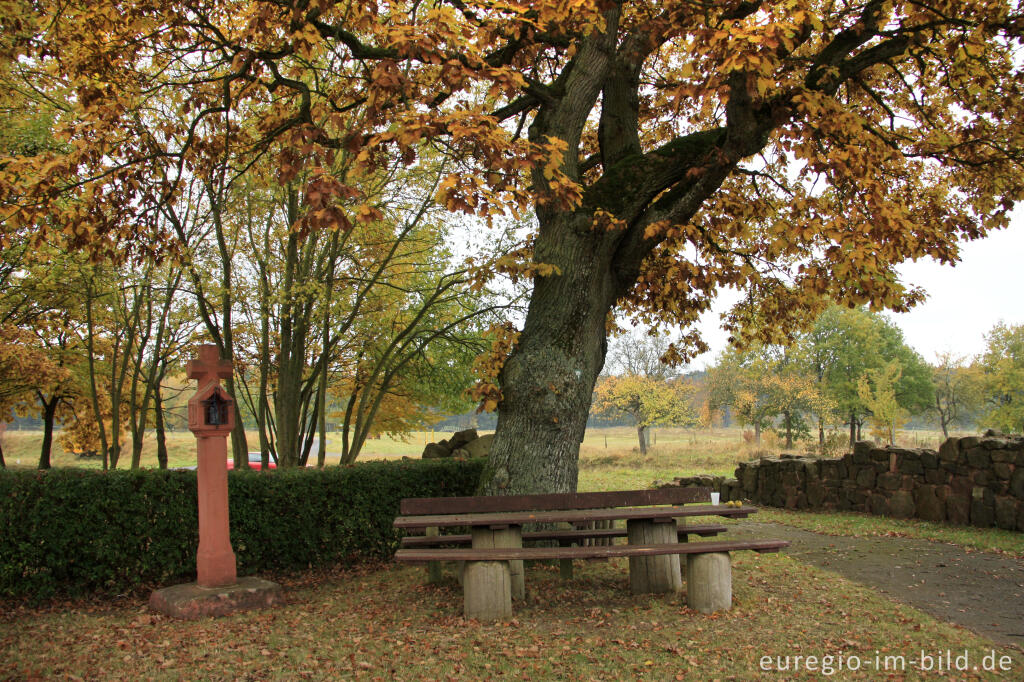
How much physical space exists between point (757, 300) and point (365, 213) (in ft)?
27.0

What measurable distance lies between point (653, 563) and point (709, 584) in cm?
67

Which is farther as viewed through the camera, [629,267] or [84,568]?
[629,267]

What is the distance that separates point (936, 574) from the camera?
24.4 ft

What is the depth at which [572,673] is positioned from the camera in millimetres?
4125

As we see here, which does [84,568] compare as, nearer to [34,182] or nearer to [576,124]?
[34,182]

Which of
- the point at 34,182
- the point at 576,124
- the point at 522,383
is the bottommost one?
the point at 522,383

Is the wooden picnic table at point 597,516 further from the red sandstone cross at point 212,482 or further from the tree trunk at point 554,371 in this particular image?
the red sandstone cross at point 212,482

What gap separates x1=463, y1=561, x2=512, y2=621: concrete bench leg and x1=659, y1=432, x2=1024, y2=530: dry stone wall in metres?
8.83

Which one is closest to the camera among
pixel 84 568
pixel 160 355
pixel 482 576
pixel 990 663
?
pixel 990 663

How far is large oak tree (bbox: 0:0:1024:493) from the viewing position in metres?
5.41

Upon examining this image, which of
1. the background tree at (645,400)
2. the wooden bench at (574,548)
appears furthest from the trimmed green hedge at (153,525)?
the background tree at (645,400)

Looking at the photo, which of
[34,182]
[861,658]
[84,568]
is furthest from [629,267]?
[84,568]

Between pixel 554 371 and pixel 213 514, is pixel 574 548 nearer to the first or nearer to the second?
pixel 554 371

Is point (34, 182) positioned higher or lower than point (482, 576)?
higher
